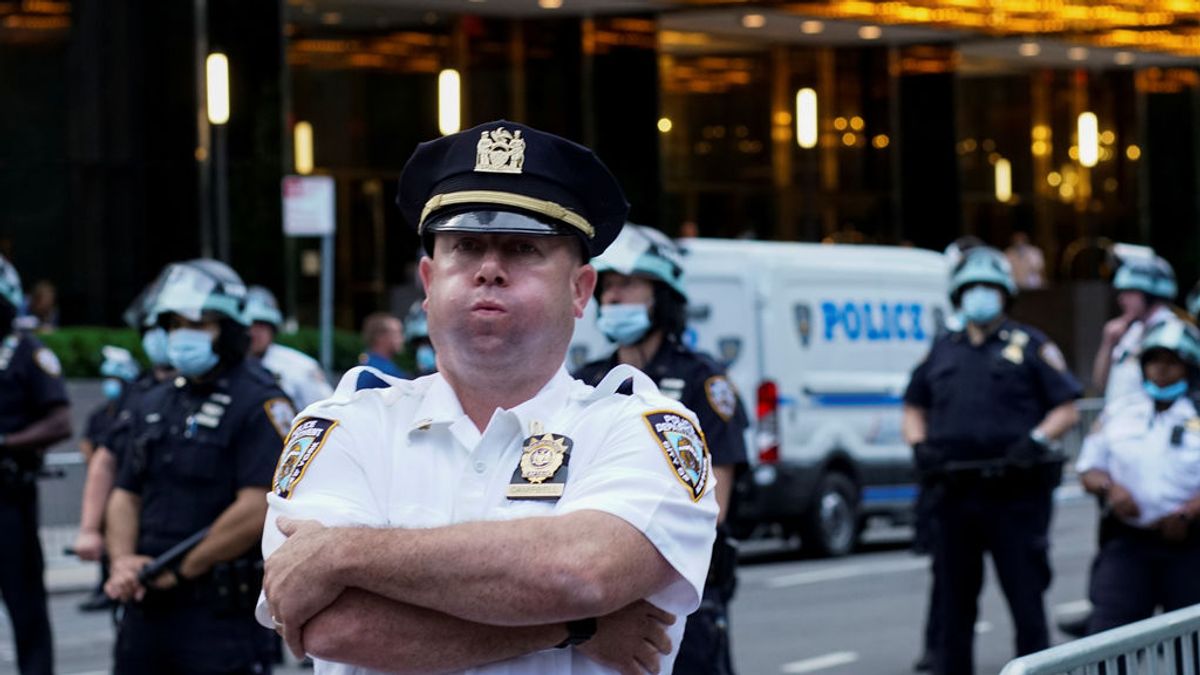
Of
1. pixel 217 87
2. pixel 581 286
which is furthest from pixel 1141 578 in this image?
pixel 217 87

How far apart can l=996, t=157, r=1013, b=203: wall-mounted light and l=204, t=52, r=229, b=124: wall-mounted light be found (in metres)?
19.2

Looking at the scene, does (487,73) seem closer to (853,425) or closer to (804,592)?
(853,425)

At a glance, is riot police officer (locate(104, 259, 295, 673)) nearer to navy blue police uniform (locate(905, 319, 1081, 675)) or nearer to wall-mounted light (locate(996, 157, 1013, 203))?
navy blue police uniform (locate(905, 319, 1081, 675))

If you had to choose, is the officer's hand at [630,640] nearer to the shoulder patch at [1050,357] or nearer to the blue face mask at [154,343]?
the blue face mask at [154,343]

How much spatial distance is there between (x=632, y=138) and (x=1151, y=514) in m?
25.1

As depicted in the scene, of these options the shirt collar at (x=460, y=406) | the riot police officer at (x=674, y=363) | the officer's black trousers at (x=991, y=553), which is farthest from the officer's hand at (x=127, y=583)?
the officer's black trousers at (x=991, y=553)

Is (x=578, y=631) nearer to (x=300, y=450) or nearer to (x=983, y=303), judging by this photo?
(x=300, y=450)

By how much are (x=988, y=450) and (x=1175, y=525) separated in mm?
1663

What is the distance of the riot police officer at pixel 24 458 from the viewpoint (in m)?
9.59

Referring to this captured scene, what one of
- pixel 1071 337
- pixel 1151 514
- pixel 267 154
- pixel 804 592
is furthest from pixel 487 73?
pixel 1151 514

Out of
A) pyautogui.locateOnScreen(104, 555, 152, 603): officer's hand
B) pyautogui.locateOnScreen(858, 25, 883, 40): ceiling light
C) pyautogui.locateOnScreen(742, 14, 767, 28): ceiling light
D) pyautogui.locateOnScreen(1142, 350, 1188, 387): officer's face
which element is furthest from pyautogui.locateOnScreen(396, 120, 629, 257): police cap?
pyautogui.locateOnScreen(858, 25, 883, 40): ceiling light

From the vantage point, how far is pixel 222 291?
24.6 feet

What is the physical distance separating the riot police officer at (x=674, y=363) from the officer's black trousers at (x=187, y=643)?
1.32m

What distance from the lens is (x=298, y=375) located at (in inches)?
472
